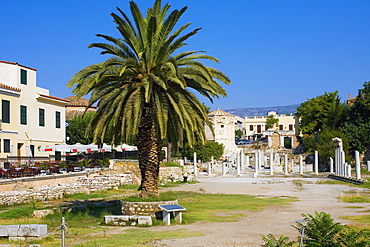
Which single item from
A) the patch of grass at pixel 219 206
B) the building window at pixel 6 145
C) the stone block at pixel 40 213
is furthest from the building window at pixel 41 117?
the stone block at pixel 40 213

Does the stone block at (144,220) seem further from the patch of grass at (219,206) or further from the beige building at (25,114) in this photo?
the beige building at (25,114)

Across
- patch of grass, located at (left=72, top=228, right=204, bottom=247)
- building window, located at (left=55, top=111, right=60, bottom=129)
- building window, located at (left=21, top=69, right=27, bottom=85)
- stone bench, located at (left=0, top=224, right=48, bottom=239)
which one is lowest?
patch of grass, located at (left=72, top=228, right=204, bottom=247)

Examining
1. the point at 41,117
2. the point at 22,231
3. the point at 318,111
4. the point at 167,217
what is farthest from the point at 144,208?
the point at 318,111

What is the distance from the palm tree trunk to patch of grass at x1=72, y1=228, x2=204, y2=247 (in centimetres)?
319

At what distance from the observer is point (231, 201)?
25.5 metres

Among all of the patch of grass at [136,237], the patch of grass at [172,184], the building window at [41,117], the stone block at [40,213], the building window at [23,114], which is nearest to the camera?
the patch of grass at [136,237]

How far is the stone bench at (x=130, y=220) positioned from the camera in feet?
55.3

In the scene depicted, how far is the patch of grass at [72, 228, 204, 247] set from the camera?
1294 centimetres

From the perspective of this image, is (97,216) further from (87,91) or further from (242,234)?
(242,234)

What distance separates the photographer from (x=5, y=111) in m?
32.7

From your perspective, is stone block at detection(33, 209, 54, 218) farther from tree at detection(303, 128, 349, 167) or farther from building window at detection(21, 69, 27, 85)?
tree at detection(303, 128, 349, 167)

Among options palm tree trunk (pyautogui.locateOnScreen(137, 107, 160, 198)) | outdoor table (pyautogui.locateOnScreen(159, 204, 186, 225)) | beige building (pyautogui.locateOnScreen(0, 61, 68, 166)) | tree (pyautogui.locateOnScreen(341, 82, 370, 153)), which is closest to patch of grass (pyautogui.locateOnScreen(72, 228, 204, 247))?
outdoor table (pyautogui.locateOnScreen(159, 204, 186, 225))

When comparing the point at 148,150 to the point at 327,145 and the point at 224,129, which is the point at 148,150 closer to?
the point at 327,145

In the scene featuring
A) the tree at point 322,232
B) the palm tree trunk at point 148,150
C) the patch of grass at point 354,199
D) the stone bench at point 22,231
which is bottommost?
the patch of grass at point 354,199
